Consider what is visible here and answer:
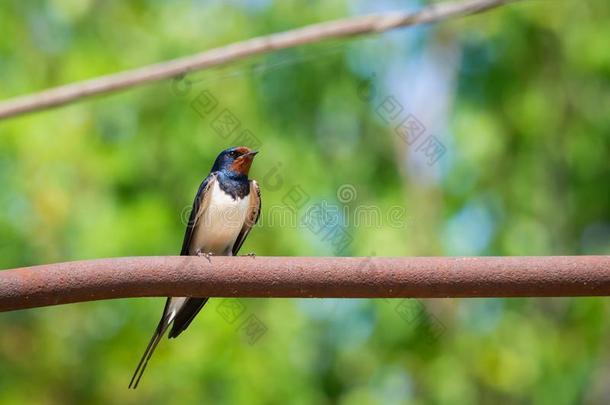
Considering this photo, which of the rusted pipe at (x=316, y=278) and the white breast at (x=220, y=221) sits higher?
the rusted pipe at (x=316, y=278)

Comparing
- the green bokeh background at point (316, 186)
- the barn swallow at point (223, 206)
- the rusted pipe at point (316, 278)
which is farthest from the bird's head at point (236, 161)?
the rusted pipe at point (316, 278)

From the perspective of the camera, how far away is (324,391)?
20.5 feet

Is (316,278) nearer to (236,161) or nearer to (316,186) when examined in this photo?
(236,161)

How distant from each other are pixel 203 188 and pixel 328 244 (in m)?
1.76

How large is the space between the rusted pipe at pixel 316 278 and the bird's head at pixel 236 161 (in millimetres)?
1945

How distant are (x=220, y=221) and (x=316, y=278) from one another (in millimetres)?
1962

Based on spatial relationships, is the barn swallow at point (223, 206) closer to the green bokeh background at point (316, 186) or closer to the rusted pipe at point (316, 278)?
the green bokeh background at point (316, 186)

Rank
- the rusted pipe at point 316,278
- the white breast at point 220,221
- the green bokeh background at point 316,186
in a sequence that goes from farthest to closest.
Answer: the green bokeh background at point 316,186 < the white breast at point 220,221 < the rusted pipe at point 316,278

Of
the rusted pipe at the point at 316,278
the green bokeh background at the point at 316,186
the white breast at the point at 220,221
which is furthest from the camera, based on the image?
the green bokeh background at the point at 316,186

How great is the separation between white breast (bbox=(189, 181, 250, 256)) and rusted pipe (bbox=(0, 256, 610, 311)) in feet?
6.17

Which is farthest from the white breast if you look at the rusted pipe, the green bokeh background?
the rusted pipe

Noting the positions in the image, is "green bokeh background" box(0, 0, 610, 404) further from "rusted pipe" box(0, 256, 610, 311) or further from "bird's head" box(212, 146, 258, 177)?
"rusted pipe" box(0, 256, 610, 311)

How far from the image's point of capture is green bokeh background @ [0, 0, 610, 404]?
524cm

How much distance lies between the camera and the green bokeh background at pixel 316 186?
5.24 meters
